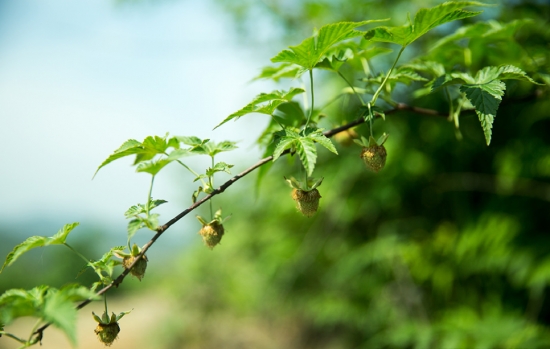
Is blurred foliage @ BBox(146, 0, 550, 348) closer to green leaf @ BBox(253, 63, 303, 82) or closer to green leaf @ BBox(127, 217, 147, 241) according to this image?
green leaf @ BBox(253, 63, 303, 82)

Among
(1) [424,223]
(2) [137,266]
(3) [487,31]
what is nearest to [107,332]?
(2) [137,266]

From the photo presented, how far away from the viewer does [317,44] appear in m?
0.57

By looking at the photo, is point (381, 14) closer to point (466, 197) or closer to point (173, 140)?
point (466, 197)

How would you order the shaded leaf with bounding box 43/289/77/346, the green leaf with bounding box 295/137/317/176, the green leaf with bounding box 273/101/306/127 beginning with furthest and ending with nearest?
1. the green leaf with bounding box 273/101/306/127
2. the green leaf with bounding box 295/137/317/176
3. the shaded leaf with bounding box 43/289/77/346

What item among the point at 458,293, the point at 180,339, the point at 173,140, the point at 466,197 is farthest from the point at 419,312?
the point at 180,339

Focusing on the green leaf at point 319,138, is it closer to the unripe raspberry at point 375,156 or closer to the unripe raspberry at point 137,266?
the unripe raspberry at point 375,156

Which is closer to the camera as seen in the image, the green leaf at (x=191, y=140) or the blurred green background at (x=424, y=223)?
the green leaf at (x=191, y=140)

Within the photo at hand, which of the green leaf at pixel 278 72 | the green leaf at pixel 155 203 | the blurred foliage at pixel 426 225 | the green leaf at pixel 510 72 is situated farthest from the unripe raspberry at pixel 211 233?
the blurred foliage at pixel 426 225

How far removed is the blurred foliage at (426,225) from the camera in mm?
1540

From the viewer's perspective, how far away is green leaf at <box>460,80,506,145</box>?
579mm

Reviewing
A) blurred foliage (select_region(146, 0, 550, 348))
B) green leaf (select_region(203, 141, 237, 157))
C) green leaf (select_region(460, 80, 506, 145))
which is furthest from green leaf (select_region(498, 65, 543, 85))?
green leaf (select_region(203, 141, 237, 157))

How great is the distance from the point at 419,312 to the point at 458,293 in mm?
212

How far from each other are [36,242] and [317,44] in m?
0.45

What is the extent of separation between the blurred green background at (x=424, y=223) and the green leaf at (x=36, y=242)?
0.81 metres
